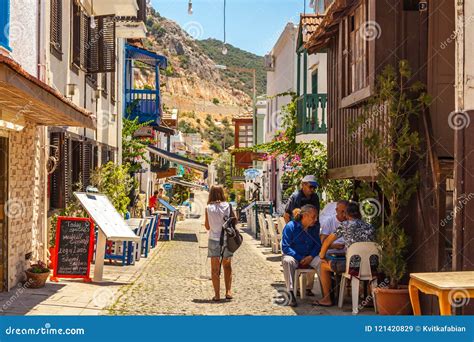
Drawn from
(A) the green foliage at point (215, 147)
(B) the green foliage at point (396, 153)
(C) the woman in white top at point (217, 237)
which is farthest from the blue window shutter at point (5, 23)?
(A) the green foliage at point (215, 147)

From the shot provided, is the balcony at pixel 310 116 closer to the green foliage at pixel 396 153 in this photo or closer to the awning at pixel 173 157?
the green foliage at pixel 396 153

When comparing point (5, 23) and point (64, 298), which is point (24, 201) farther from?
point (5, 23)

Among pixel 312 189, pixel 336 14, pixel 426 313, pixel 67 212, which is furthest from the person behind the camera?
pixel 67 212

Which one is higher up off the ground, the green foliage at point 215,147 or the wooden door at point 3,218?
the green foliage at point 215,147

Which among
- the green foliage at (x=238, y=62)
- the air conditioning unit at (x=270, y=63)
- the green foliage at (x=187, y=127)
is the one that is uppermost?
the green foliage at (x=238, y=62)

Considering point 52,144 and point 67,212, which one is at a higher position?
point 52,144

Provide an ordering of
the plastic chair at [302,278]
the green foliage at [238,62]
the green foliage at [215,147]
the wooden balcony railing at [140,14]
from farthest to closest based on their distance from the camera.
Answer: the green foliage at [215,147] < the green foliage at [238,62] < the wooden balcony railing at [140,14] < the plastic chair at [302,278]

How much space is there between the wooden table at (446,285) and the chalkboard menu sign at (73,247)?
6.75 metres

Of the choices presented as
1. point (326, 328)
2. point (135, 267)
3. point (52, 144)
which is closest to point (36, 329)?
point (326, 328)

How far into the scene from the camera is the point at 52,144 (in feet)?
48.3

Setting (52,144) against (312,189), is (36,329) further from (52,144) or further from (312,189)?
(52,144)

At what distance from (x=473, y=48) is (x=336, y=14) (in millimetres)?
5397

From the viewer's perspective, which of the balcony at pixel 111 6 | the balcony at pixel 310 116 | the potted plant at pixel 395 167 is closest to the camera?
the potted plant at pixel 395 167

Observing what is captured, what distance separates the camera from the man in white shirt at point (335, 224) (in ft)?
38.4
